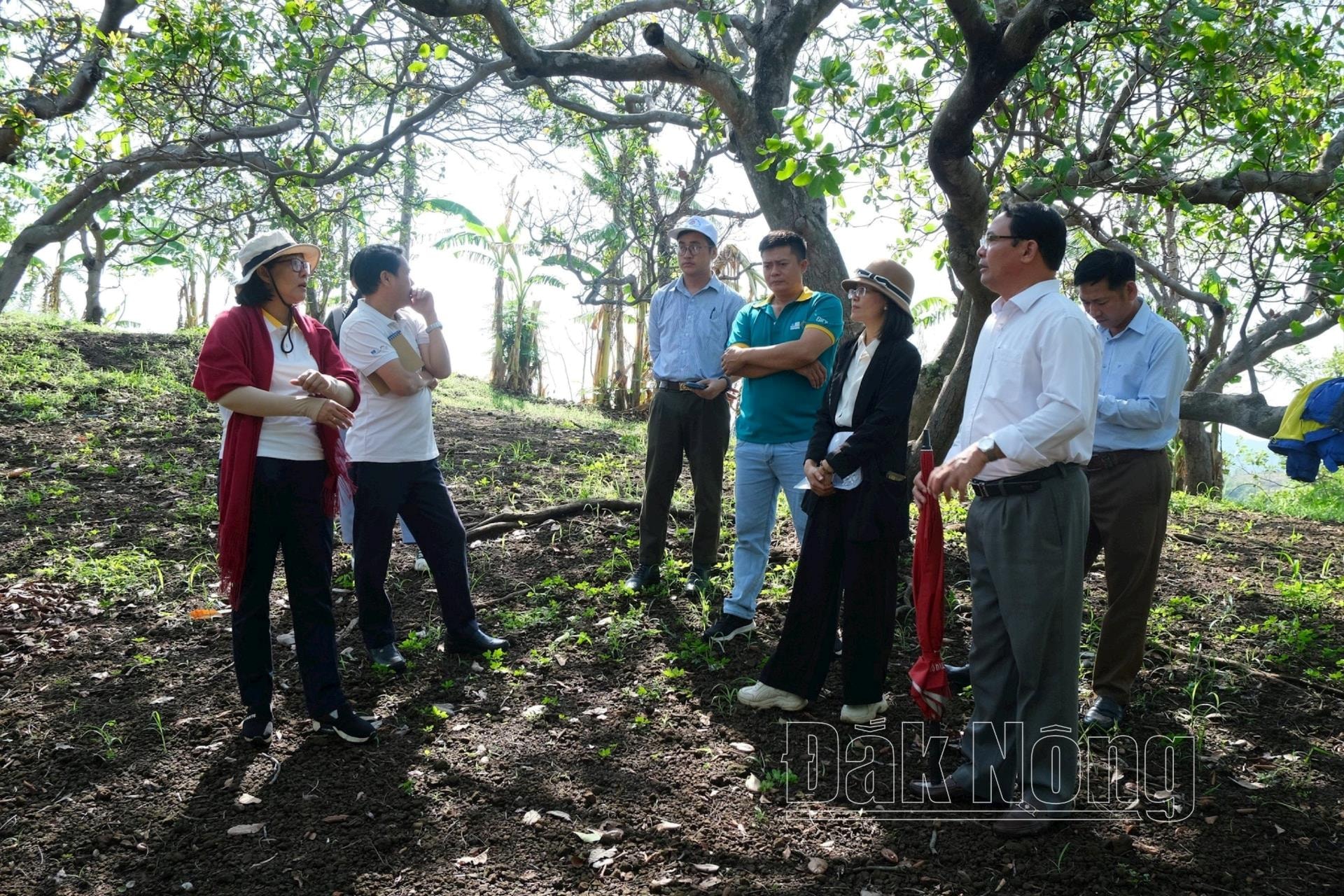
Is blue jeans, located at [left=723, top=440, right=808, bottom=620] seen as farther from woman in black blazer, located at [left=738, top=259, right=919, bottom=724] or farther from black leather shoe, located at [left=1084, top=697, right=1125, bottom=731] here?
black leather shoe, located at [left=1084, top=697, right=1125, bottom=731]

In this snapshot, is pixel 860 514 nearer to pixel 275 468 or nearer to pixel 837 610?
pixel 837 610

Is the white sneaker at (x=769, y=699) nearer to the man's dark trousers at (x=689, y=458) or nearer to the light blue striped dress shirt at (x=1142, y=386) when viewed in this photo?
the man's dark trousers at (x=689, y=458)

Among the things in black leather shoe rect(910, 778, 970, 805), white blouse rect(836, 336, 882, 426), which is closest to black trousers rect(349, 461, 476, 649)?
white blouse rect(836, 336, 882, 426)

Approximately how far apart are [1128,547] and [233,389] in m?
3.84

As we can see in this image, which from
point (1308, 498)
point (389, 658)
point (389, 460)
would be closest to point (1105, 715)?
point (389, 658)

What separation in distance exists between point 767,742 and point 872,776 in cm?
48

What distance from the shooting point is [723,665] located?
15.3 feet

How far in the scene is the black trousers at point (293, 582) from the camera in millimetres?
3744

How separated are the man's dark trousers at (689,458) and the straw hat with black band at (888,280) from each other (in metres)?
1.47

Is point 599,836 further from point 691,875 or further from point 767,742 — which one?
point 767,742

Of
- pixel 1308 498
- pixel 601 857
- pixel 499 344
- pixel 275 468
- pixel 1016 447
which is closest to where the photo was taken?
pixel 1016 447

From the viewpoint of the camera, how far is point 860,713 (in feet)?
13.2

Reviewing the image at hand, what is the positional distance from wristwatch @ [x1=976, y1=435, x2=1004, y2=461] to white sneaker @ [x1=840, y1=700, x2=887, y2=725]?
4.85 feet

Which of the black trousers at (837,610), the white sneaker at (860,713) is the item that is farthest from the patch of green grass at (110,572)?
the white sneaker at (860,713)
